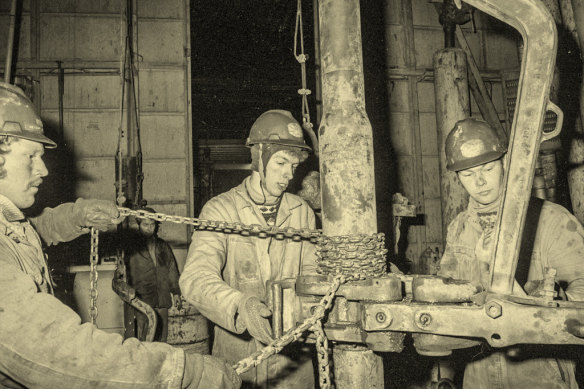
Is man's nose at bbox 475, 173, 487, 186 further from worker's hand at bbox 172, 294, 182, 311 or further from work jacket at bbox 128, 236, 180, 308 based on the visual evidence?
work jacket at bbox 128, 236, 180, 308

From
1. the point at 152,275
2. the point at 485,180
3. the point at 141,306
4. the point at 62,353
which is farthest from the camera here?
the point at 152,275

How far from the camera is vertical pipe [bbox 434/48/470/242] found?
5.42 metres

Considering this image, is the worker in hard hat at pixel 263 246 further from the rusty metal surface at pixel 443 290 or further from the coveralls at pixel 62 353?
the rusty metal surface at pixel 443 290

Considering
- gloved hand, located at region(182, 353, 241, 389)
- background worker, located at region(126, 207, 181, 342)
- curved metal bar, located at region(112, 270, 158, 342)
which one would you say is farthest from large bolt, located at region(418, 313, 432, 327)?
background worker, located at region(126, 207, 181, 342)

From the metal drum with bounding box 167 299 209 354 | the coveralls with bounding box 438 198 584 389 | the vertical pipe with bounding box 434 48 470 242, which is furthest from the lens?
the metal drum with bounding box 167 299 209 354

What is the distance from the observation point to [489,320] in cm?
158

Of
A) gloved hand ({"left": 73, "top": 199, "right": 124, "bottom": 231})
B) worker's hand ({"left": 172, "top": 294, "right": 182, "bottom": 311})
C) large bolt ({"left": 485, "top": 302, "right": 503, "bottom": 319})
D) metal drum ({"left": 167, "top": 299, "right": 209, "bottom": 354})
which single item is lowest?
metal drum ({"left": 167, "top": 299, "right": 209, "bottom": 354})

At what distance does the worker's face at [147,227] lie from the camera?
6.84m

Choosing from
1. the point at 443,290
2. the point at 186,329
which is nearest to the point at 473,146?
the point at 443,290

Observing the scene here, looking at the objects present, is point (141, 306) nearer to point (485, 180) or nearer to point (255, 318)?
point (255, 318)

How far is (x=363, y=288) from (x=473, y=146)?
1.45 meters

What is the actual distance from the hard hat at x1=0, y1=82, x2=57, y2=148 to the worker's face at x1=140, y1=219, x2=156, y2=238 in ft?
14.8

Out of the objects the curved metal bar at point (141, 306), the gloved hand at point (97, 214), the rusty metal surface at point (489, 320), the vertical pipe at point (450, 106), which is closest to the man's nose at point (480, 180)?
the rusty metal surface at point (489, 320)

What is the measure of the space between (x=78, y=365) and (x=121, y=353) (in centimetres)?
15
